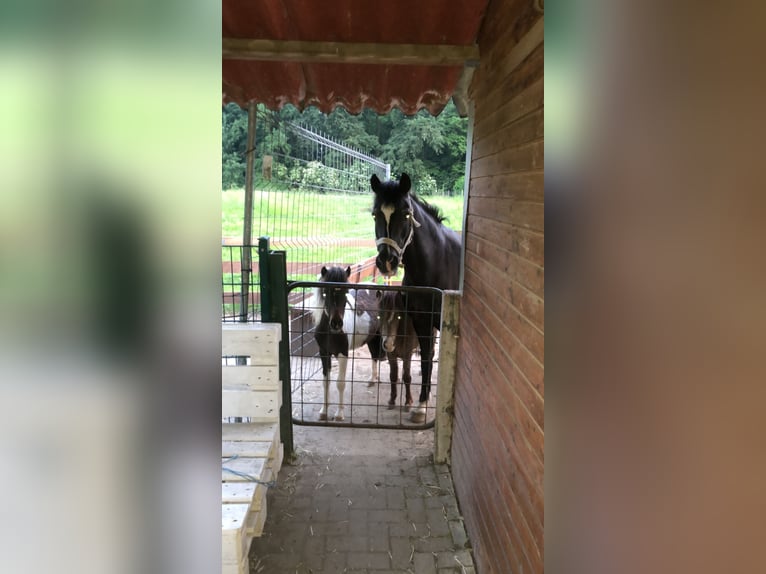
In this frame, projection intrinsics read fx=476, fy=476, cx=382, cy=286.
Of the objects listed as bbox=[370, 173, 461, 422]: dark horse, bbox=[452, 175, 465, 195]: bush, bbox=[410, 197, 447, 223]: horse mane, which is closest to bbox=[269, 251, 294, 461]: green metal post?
bbox=[370, 173, 461, 422]: dark horse

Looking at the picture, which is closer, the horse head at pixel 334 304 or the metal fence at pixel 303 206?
the horse head at pixel 334 304

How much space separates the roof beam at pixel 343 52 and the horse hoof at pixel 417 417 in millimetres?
3014

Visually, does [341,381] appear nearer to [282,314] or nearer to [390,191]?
[282,314]

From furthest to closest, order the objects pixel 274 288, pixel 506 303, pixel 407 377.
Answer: pixel 407 377 → pixel 274 288 → pixel 506 303

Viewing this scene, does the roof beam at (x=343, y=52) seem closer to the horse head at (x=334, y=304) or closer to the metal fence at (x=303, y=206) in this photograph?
the metal fence at (x=303, y=206)

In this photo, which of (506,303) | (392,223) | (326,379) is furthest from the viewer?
(392,223)

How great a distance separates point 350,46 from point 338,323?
7.23 feet

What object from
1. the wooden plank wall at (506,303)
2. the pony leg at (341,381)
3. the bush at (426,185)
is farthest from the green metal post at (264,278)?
the bush at (426,185)

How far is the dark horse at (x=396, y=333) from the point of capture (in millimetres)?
4609

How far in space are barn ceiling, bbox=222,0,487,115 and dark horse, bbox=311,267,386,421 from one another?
5.09 feet

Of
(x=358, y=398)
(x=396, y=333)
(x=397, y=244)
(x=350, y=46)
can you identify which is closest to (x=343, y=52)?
(x=350, y=46)

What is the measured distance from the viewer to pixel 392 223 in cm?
450
